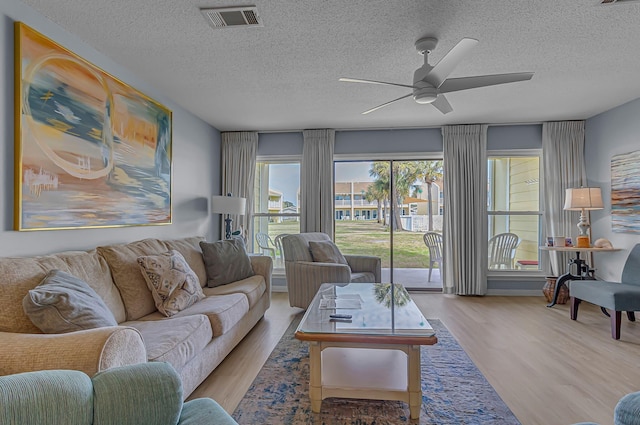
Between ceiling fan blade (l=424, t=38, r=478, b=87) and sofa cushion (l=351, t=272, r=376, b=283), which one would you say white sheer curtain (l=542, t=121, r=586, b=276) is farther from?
ceiling fan blade (l=424, t=38, r=478, b=87)

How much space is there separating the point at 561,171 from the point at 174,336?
205 inches

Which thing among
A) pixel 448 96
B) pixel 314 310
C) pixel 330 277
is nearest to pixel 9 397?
pixel 314 310

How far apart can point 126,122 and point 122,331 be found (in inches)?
87.1

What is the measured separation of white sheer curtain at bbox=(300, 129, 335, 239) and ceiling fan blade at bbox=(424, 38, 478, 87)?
8.83 ft

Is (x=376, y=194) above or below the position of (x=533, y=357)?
above

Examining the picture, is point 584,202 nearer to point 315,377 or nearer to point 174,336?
point 315,377

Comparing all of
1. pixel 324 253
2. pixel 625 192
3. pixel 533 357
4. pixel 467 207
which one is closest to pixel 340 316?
pixel 533 357

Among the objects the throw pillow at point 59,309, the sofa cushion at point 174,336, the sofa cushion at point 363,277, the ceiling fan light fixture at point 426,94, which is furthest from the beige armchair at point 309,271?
the throw pillow at point 59,309

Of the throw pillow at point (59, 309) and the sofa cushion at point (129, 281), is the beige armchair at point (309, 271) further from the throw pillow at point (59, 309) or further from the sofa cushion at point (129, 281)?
the throw pillow at point (59, 309)

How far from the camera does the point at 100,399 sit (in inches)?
37.9

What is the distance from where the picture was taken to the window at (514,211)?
16.8 feet

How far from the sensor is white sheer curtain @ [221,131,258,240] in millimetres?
5359

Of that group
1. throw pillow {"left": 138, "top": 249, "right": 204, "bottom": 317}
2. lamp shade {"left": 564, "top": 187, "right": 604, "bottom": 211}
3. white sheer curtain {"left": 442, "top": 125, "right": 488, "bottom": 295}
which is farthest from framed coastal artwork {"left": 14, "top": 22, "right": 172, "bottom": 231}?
lamp shade {"left": 564, "top": 187, "right": 604, "bottom": 211}

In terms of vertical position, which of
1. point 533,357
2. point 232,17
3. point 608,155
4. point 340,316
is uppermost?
point 232,17
